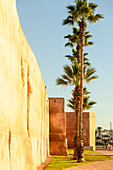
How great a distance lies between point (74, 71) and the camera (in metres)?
25.8

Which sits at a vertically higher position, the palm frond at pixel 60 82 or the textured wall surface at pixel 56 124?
the palm frond at pixel 60 82

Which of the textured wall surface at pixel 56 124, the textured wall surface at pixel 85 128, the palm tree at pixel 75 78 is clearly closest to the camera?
the palm tree at pixel 75 78

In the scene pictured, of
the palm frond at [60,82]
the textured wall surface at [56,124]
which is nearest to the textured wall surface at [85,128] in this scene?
the textured wall surface at [56,124]

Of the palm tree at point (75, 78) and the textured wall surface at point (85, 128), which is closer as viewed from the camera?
the palm tree at point (75, 78)

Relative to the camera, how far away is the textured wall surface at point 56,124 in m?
32.3

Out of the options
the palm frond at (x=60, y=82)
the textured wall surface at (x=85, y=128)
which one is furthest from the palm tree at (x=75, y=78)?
the textured wall surface at (x=85, y=128)

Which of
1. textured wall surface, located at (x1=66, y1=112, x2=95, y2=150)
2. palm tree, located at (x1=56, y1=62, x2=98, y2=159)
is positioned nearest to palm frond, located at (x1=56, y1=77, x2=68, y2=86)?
palm tree, located at (x1=56, y1=62, x2=98, y2=159)

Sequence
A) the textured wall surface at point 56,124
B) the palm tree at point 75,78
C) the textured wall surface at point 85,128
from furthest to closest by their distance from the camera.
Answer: the textured wall surface at point 85,128
the textured wall surface at point 56,124
the palm tree at point 75,78

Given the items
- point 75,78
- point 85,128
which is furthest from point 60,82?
point 85,128

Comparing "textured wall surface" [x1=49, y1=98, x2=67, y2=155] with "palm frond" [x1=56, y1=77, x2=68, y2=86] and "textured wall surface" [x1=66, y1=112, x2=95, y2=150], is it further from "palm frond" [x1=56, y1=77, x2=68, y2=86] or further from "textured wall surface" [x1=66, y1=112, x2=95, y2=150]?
"textured wall surface" [x1=66, y1=112, x2=95, y2=150]

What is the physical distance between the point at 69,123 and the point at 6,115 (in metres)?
39.7

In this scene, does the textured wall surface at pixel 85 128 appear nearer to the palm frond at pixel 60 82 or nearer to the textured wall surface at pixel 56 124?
the textured wall surface at pixel 56 124

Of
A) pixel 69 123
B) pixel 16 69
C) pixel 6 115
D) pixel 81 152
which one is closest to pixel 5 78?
pixel 6 115

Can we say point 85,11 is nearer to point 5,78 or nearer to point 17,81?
point 17,81
